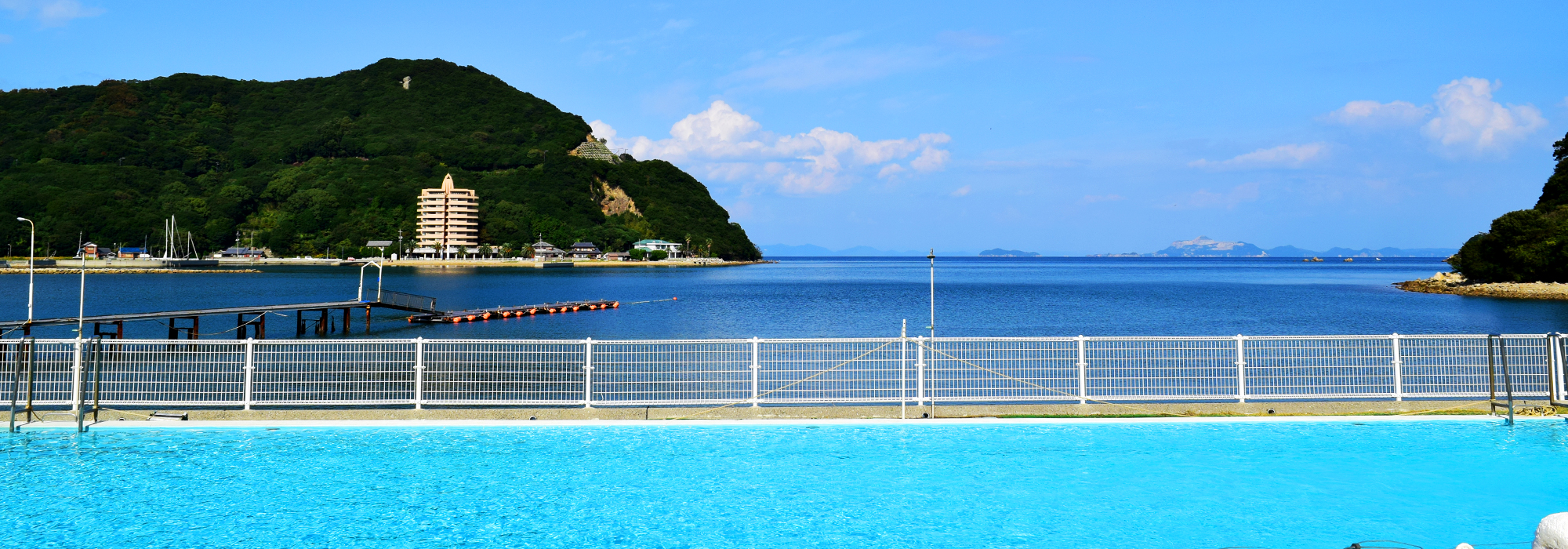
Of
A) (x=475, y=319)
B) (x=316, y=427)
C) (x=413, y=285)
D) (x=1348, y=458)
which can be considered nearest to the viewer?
(x=1348, y=458)

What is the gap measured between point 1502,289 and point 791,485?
274ft

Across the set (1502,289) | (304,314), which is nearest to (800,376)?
(304,314)

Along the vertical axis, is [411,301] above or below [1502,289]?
below

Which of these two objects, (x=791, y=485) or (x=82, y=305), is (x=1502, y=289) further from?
(x=82, y=305)

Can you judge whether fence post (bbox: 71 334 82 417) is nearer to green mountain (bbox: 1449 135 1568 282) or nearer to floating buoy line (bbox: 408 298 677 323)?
floating buoy line (bbox: 408 298 677 323)

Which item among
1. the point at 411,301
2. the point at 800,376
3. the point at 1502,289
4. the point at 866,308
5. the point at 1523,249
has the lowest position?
the point at 800,376

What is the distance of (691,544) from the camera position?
704cm

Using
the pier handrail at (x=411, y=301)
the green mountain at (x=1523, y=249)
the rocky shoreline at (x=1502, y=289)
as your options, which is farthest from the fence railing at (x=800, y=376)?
the green mountain at (x=1523, y=249)

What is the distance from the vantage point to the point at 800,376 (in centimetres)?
2191

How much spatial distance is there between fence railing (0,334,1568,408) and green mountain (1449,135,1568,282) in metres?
56.4

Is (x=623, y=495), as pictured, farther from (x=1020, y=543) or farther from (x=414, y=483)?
(x=1020, y=543)

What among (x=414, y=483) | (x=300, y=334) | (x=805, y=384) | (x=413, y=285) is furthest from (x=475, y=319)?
(x=413, y=285)

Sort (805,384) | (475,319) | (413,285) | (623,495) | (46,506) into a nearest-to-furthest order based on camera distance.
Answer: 1. (46,506)
2. (623,495)
3. (805,384)
4. (475,319)
5. (413,285)

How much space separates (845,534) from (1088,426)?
5569mm
